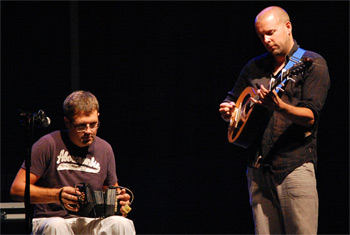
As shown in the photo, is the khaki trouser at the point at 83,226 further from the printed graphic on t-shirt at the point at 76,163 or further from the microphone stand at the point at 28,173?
the printed graphic on t-shirt at the point at 76,163

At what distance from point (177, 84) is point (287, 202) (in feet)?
7.21

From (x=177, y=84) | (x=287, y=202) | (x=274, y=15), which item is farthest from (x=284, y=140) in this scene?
(x=177, y=84)

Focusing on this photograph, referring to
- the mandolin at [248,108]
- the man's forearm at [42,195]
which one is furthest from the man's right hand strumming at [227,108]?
the man's forearm at [42,195]

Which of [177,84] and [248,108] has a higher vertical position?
[177,84]

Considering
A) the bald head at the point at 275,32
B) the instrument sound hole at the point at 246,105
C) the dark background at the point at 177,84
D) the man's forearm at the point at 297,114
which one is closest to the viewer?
the man's forearm at the point at 297,114

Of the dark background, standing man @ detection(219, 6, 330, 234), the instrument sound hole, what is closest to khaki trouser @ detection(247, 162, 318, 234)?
standing man @ detection(219, 6, 330, 234)

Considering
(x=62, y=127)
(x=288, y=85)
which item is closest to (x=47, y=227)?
(x=288, y=85)

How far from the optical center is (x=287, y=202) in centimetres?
276

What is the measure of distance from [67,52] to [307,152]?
2.66 metres

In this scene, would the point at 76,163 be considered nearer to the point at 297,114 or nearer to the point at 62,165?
the point at 62,165

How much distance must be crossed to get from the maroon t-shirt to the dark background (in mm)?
1592

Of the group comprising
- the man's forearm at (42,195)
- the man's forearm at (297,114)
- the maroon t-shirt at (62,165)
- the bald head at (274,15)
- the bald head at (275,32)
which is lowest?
the man's forearm at (42,195)

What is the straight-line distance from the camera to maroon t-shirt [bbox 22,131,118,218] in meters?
2.91

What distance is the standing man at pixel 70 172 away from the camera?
2.79 m
